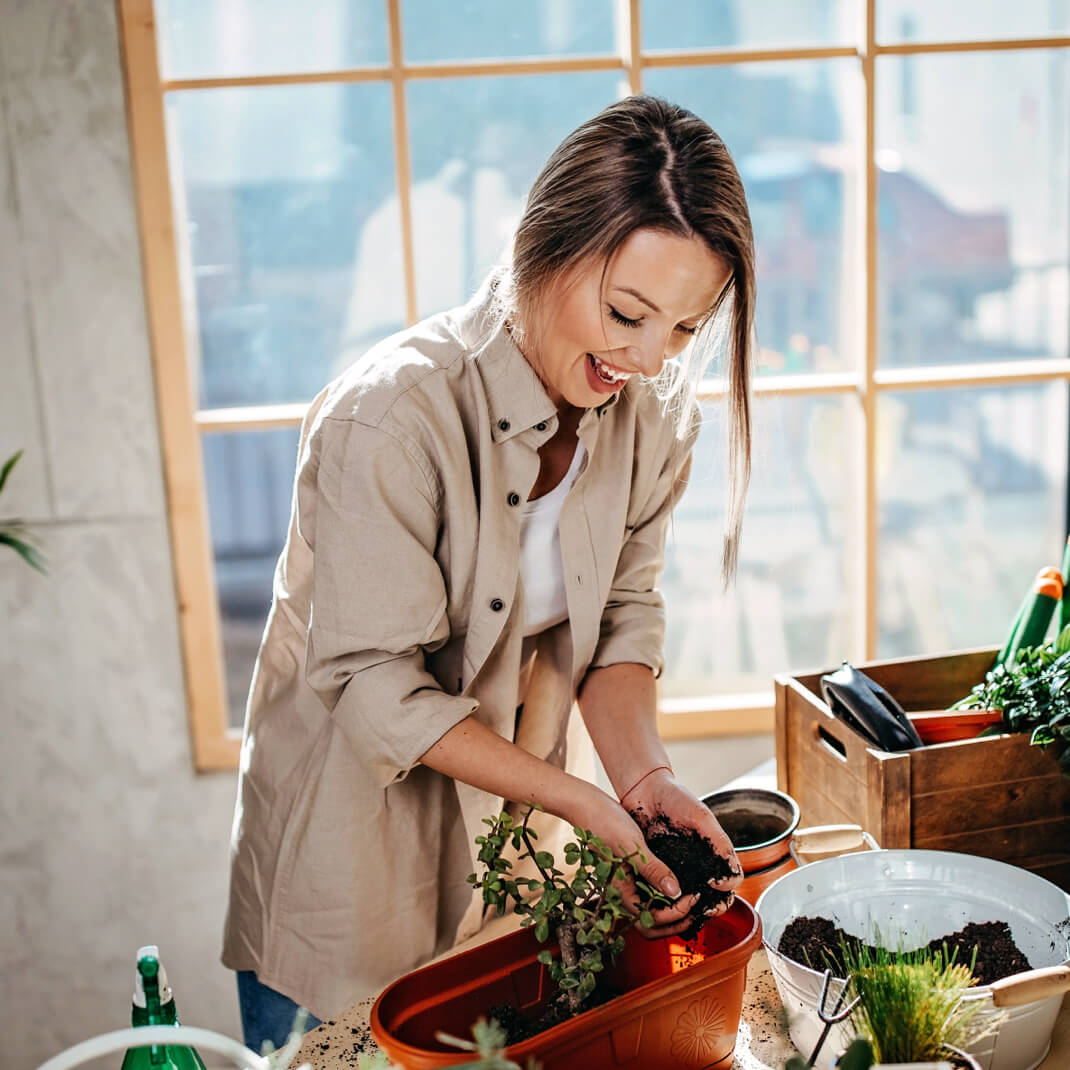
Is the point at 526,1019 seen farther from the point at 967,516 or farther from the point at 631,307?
the point at 967,516

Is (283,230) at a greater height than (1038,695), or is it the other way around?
(283,230)

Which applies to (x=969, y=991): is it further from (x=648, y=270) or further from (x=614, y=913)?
(x=648, y=270)

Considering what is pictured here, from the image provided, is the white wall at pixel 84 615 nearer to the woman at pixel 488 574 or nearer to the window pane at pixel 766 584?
the woman at pixel 488 574

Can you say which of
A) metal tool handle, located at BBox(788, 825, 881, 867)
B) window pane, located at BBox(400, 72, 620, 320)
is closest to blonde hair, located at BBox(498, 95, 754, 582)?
metal tool handle, located at BBox(788, 825, 881, 867)

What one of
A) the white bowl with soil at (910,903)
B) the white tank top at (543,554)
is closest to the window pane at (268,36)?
the white tank top at (543,554)

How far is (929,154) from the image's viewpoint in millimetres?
2416

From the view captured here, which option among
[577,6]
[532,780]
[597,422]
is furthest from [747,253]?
[577,6]

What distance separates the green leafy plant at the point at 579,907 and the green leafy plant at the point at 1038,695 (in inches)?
21.4

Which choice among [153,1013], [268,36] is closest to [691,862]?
[153,1013]

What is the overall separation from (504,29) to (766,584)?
1271 millimetres

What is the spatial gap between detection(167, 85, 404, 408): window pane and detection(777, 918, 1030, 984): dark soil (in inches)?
63.3

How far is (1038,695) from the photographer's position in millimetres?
1355

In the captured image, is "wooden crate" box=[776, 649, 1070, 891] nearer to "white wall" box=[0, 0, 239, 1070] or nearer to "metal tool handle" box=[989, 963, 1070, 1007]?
"metal tool handle" box=[989, 963, 1070, 1007]

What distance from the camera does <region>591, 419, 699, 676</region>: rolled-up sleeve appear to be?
151 cm
